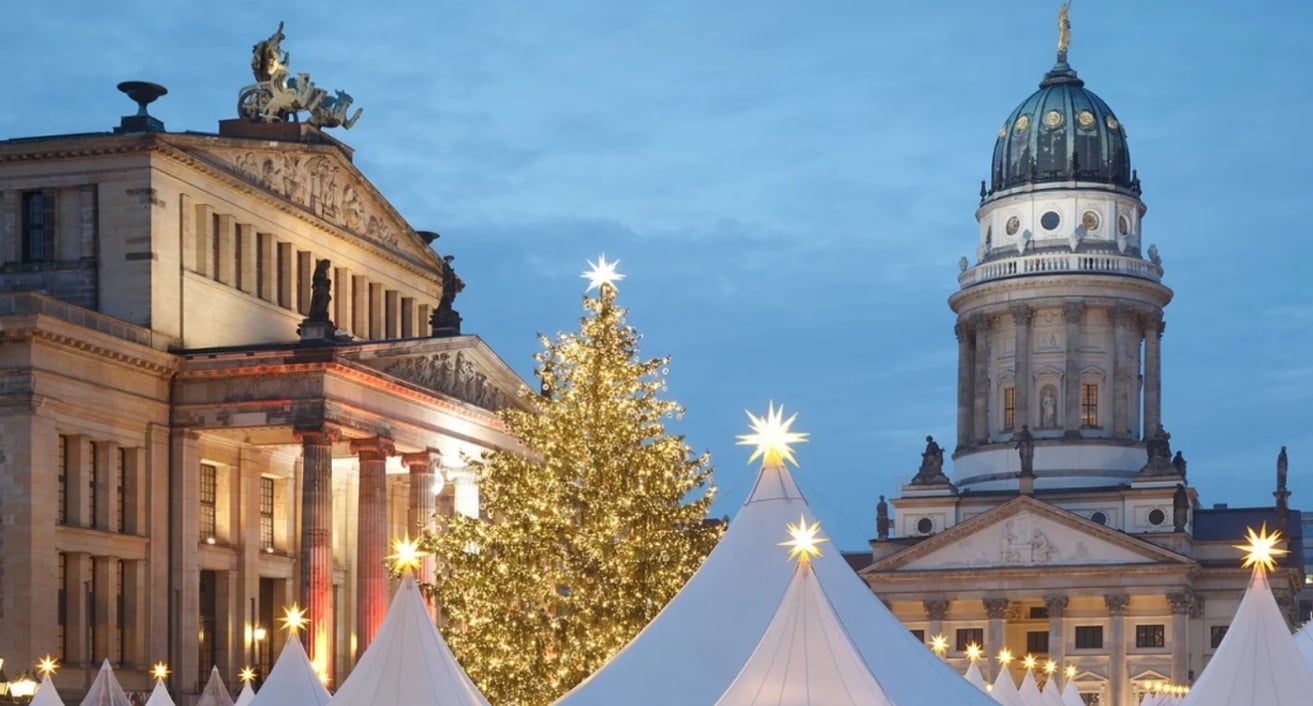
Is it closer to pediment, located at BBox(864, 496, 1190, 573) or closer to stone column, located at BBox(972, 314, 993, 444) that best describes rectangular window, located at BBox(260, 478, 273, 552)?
pediment, located at BBox(864, 496, 1190, 573)

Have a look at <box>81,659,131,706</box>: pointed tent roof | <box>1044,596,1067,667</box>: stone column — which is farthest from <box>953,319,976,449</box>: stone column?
<box>81,659,131,706</box>: pointed tent roof

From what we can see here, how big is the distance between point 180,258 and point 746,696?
3495 cm

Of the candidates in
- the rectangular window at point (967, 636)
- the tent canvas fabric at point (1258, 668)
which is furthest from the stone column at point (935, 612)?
the tent canvas fabric at point (1258, 668)

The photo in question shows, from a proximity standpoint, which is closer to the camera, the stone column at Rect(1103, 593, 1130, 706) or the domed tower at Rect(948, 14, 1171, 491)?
the stone column at Rect(1103, 593, 1130, 706)

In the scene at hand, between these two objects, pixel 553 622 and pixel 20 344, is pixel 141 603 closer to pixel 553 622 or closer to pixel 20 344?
pixel 20 344

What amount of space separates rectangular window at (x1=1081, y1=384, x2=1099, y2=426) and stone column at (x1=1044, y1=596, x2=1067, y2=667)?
9947mm

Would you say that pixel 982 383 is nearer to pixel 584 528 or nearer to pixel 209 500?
pixel 209 500

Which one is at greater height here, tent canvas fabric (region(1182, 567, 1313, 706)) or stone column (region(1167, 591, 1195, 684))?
tent canvas fabric (region(1182, 567, 1313, 706))

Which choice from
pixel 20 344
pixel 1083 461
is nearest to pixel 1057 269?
pixel 1083 461

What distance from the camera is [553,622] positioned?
38.9m

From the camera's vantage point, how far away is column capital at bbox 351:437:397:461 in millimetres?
60062

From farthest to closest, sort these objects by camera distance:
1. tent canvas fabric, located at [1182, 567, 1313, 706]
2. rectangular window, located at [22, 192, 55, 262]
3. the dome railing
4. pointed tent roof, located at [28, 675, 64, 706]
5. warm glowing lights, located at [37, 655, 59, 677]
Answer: the dome railing, rectangular window, located at [22, 192, 55, 262], warm glowing lights, located at [37, 655, 59, 677], pointed tent roof, located at [28, 675, 64, 706], tent canvas fabric, located at [1182, 567, 1313, 706]

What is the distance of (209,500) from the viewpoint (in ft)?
199

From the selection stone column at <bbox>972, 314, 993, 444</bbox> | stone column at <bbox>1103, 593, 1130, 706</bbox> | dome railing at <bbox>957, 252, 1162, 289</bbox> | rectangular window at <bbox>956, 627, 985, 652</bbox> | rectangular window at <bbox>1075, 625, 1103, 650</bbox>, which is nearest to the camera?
stone column at <bbox>1103, 593, 1130, 706</bbox>
